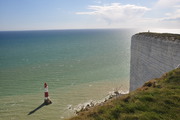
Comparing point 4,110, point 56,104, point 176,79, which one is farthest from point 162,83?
point 4,110

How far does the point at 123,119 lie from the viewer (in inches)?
192

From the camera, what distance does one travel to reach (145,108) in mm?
5297

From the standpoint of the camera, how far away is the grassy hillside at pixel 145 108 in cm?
490

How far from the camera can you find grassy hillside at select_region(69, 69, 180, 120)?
16.1 ft

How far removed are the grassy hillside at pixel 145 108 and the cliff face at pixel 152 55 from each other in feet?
11.3

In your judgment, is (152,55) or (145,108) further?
(152,55)

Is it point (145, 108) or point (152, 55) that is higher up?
point (152, 55)

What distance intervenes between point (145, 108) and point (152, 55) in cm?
721

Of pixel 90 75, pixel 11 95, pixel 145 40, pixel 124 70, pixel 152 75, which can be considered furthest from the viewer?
pixel 124 70

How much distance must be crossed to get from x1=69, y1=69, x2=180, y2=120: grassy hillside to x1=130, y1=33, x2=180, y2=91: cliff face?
3.45 metres

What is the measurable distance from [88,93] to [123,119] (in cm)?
1469

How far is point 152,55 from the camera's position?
37.9ft

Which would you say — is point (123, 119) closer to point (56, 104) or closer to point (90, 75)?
point (56, 104)

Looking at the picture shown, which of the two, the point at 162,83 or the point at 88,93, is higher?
the point at 162,83
